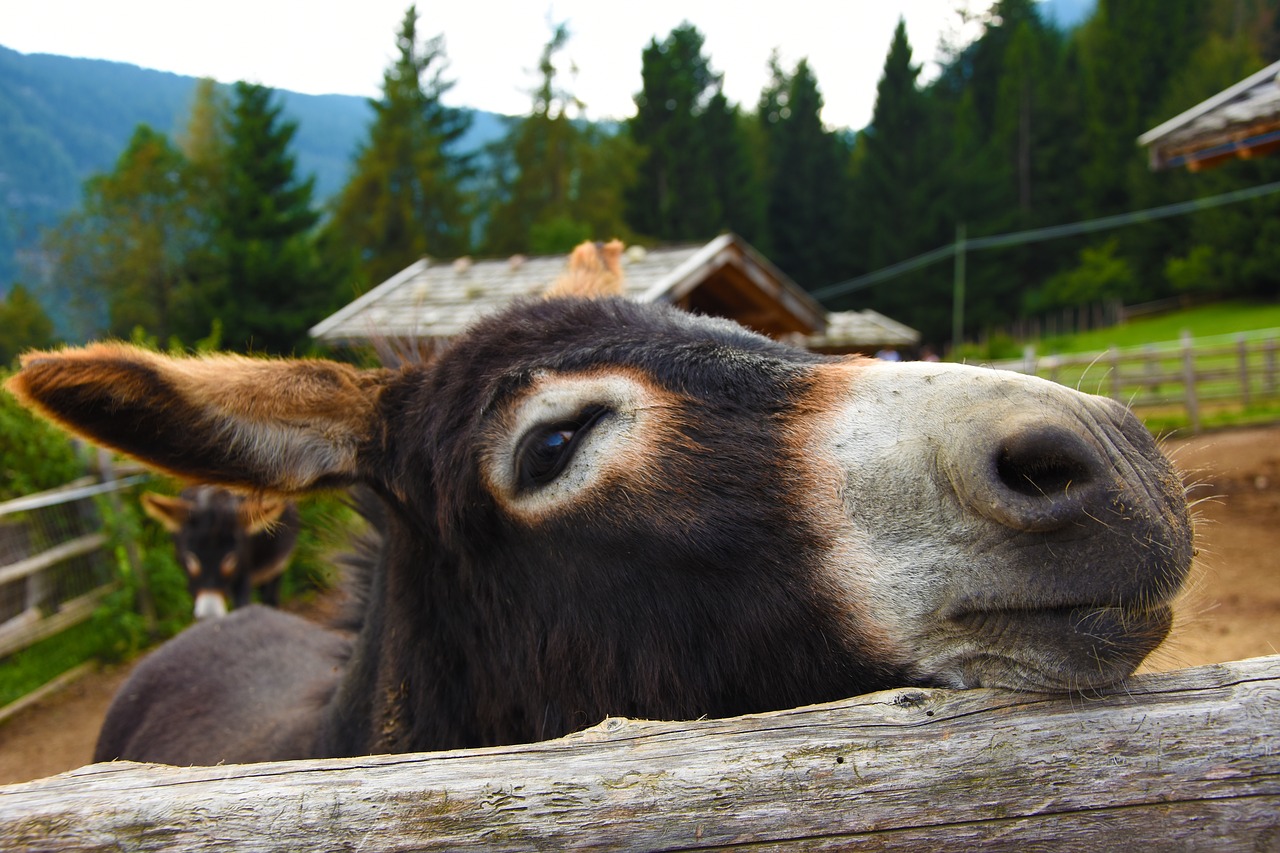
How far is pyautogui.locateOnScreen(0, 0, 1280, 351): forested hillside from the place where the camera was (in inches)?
1484

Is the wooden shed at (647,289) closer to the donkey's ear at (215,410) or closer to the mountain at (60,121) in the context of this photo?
the donkey's ear at (215,410)

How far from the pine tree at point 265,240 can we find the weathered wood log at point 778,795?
28.8 m

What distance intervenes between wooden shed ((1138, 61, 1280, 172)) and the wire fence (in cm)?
1150

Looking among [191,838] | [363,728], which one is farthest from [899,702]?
[363,728]

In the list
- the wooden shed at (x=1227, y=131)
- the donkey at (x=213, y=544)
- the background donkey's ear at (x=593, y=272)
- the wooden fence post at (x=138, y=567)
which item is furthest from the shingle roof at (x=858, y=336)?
the background donkey's ear at (x=593, y=272)

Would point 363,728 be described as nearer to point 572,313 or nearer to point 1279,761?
point 572,313

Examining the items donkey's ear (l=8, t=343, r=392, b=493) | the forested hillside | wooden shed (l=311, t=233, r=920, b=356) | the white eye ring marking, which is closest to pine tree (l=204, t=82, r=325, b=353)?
the forested hillside

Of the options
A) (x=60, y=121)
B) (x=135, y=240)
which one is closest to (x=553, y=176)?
(x=135, y=240)

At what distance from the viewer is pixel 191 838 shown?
1016 millimetres

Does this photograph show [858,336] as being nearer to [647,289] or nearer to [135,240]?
[647,289]

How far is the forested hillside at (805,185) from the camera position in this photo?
37.7 m

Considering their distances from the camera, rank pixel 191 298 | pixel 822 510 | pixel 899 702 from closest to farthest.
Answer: pixel 899 702 < pixel 822 510 < pixel 191 298

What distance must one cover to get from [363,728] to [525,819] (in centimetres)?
131

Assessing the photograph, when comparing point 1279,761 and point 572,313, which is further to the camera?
point 572,313
